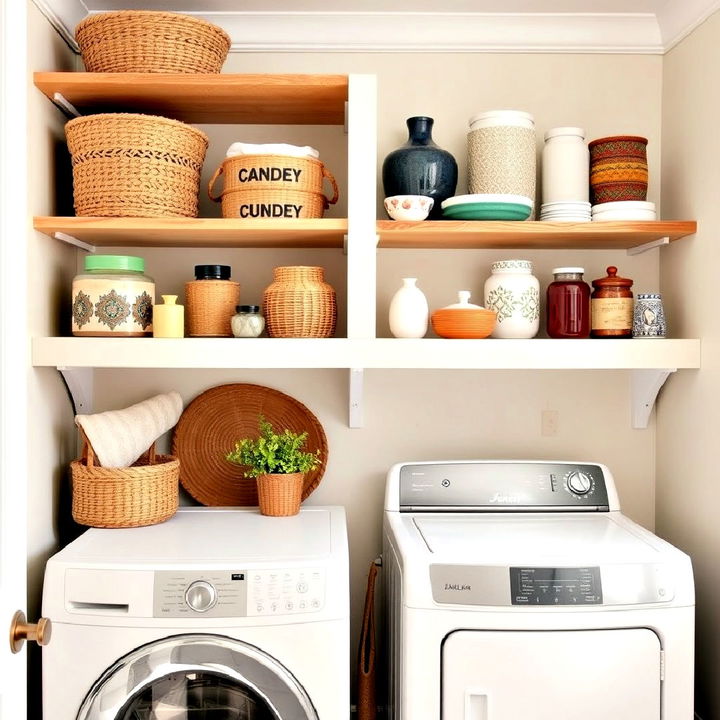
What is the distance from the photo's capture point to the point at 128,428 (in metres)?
2.05

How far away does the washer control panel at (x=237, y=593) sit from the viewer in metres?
1.70

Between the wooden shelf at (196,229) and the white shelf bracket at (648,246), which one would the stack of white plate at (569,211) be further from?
the wooden shelf at (196,229)

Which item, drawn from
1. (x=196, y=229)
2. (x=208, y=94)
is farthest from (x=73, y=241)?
(x=208, y=94)

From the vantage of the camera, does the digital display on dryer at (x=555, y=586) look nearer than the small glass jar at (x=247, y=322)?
Yes

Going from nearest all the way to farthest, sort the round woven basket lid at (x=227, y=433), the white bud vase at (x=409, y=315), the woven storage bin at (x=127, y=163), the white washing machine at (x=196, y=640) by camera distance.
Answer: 1. the white washing machine at (x=196, y=640)
2. the woven storage bin at (x=127, y=163)
3. the white bud vase at (x=409, y=315)
4. the round woven basket lid at (x=227, y=433)

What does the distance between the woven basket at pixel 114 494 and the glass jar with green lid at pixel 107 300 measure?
0.28 metres

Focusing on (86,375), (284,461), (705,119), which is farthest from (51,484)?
(705,119)

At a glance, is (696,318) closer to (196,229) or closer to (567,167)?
(567,167)

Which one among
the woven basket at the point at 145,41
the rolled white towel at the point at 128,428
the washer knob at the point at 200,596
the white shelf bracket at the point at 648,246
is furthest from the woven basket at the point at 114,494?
the white shelf bracket at the point at 648,246

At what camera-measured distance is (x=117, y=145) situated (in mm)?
1954

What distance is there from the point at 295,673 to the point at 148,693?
328mm

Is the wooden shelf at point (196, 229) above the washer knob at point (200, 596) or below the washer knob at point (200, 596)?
above

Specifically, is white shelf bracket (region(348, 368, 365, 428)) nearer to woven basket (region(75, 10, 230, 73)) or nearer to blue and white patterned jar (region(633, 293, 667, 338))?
blue and white patterned jar (region(633, 293, 667, 338))

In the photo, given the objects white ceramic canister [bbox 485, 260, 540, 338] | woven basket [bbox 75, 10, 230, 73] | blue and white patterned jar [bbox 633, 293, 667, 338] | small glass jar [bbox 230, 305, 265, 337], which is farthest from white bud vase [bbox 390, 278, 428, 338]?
woven basket [bbox 75, 10, 230, 73]
